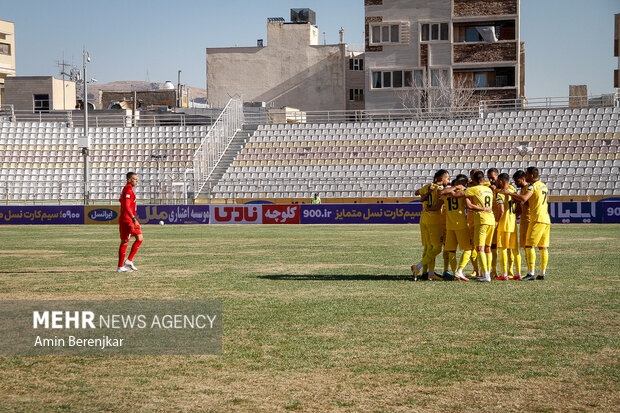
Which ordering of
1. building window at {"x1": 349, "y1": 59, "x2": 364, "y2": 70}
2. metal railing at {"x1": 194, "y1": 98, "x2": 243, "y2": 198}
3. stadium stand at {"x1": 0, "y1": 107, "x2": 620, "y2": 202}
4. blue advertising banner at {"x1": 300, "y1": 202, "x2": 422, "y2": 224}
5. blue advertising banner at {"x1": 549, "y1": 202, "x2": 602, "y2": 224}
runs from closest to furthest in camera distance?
blue advertising banner at {"x1": 549, "y1": 202, "x2": 602, "y2": 224}, blue advertising banner at {"x1": 300, "y1": 202, "x2": 422, "y2": 224}, stadium stand at {"x1": 0, "y1": 107, "x2": 620, "y2": 202}, metal railing at {"x1": 194, "y1": 98, "x2": 243, "y2": 198}, building window at {"x1": 349, "y1": 59, "x2": 364, "y2": 70}

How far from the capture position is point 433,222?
14602mm

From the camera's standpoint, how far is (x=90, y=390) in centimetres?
700

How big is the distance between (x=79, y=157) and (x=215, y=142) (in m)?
9.12

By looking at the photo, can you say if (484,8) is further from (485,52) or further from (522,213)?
(522,213)

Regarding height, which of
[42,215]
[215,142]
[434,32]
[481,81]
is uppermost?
[434,32]

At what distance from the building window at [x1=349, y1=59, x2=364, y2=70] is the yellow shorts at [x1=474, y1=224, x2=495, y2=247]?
6580 cm

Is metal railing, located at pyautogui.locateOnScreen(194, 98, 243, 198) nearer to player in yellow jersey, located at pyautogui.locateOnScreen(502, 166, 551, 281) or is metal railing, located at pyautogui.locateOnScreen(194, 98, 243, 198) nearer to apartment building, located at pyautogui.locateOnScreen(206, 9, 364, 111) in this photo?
apartment building, located at pyautogui.locateOnScreen(206, 9, 364, 111)

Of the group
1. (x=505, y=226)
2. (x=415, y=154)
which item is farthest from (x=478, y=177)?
(x=415, y=154)

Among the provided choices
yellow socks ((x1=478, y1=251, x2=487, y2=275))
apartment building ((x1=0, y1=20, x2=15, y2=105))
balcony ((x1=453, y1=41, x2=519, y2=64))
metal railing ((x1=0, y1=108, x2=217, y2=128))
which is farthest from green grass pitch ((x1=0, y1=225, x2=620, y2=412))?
apartment building ((x1=0, y1=20, x2=15, y2=105))

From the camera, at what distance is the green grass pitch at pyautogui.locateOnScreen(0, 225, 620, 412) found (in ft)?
22.1

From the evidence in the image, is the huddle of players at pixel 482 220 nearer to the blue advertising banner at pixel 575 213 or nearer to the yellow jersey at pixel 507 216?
the yellow jersey at pixel 507 216

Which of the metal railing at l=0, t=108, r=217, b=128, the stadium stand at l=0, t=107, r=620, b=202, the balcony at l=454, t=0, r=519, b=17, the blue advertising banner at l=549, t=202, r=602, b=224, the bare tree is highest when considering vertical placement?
the balcony at l=454, t=0, r=519, b=17

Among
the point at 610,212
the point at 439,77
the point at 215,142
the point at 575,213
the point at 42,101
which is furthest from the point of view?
the point at 42,101

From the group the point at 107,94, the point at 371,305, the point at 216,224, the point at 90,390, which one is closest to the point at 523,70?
the point at 107,94
